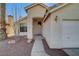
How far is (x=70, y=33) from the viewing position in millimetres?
9867

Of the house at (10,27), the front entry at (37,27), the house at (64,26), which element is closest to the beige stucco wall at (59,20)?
the house at (64,26)

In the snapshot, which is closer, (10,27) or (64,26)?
(10,27)

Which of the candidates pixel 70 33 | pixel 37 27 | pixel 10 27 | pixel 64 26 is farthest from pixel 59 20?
pixel 37 27

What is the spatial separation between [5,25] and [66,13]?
367 cm

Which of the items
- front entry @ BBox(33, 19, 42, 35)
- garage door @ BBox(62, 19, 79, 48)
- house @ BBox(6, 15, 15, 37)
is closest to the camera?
house @ BBox(6, 15, 15, 37)

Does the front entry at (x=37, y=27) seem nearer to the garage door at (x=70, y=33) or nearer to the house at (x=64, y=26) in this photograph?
the house at (x=64, y=26)

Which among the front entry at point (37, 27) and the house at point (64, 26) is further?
the front entry at point (37, 27)

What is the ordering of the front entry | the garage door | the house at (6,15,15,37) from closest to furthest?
the house at (6,15,15,37)
the garage door
the front entry

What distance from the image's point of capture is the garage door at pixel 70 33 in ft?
31.9

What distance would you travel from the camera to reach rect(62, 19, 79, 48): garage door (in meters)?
9.72

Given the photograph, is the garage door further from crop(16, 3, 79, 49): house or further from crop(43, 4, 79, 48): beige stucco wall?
crop(43, 4, 79, 48): beige stucco wall

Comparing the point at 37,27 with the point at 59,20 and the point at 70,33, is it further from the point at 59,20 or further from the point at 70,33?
the point at 70,33

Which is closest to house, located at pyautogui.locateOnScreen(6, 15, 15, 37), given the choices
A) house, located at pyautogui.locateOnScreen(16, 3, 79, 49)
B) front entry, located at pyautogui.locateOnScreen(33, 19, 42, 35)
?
house, located at pyautogui.locateOnScreen(16, 3, 79, 49)

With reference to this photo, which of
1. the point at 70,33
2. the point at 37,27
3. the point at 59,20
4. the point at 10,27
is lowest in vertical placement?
the point at 37,27
